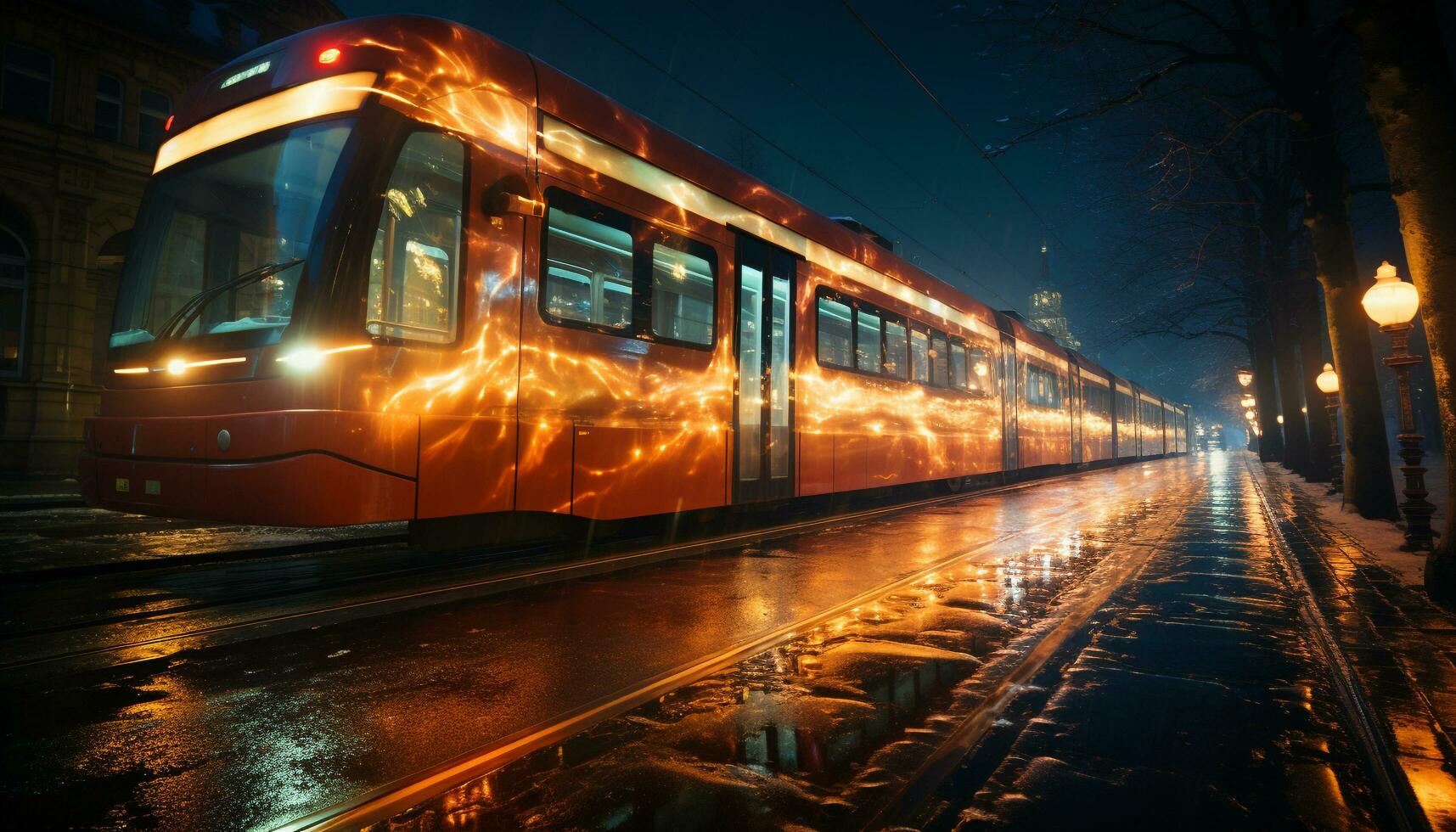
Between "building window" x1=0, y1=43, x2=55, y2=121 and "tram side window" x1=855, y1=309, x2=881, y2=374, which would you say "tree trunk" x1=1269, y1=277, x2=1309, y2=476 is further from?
"building window" x1=0, y1=43, x2=55, y2=121

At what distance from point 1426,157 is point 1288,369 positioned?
17.6 metres

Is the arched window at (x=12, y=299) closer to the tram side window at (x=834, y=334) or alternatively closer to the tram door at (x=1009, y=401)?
the tram side window at (x=834, y=334)

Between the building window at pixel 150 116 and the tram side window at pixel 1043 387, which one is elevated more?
the building window at pixel 150 116

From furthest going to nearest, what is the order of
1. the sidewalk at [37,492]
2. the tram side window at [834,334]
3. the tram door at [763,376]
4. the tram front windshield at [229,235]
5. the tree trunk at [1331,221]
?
the sidewalk at [37,492], the tree trunk at [1331,221], the tram side window at [834,334], the tram door at [763,376], the tram front windshield at [229,235]

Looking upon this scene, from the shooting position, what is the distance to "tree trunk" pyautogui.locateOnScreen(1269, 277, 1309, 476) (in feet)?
59.3

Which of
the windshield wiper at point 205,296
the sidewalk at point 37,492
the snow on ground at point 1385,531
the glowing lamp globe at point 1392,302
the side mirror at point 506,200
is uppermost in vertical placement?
the side mirror at point 506,200

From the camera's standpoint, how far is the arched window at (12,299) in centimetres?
1667

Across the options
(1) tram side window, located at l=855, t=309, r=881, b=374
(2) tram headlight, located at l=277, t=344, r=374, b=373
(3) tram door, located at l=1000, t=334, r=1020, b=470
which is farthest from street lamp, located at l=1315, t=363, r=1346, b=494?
(2) tram headlight, located at l=277, t=344, r=374, b=373

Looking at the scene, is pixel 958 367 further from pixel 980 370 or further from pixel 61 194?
pixel 61 194

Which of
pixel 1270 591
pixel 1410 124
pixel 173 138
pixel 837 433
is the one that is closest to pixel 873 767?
pixel 1270 591

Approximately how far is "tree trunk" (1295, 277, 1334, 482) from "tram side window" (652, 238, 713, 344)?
561 inches

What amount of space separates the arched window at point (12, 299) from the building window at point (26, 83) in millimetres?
2610

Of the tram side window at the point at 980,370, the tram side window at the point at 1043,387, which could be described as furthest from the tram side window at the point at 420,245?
the tram side window at the point at 1043,387

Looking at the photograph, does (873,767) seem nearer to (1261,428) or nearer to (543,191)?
(543,191)
